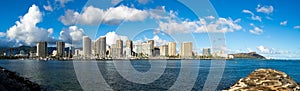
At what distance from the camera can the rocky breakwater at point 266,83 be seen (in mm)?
23266

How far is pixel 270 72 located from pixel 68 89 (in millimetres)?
35481

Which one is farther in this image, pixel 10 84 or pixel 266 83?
pixel 10 84

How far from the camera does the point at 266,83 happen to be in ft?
78.8

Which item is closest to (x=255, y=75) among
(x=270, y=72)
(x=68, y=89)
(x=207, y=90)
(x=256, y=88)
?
(x=270, y=72)

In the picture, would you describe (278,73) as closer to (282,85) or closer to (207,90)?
(282,85)

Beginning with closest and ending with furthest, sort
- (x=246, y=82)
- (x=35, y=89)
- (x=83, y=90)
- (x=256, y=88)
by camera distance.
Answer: (x=256, y=88) < (x=246, y=82) < (x=35, y=89) < (x=83, y=90)

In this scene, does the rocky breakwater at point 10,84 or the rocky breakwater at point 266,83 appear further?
the rocky breakwater at point 10,84

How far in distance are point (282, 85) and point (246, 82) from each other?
287cm

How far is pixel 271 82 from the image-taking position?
79.2ft

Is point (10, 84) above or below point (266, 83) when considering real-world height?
below

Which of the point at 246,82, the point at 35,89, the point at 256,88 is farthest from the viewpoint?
the point at 35,89

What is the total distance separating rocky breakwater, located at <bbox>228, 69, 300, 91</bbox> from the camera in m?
23.3

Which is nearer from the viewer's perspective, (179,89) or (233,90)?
(233,90)

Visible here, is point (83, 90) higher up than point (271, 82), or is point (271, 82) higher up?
point (271, 82)
